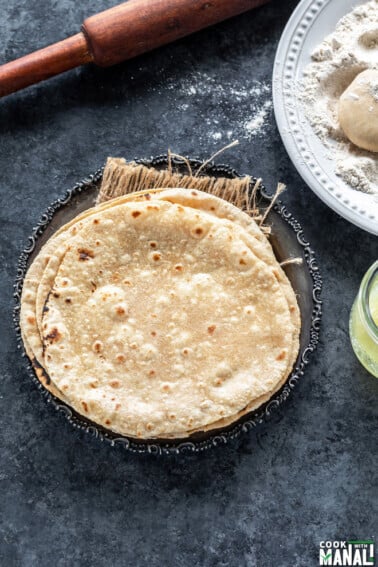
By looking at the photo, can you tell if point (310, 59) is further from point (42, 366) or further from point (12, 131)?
point (42, 366)

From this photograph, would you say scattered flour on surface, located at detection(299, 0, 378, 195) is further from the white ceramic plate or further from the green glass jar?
the green glass jar

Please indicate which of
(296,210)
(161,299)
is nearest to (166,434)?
(161,299)

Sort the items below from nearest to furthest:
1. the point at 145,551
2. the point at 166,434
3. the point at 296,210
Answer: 1. the point at 166,434
2. the point at 145,551
3. the point at 296,210

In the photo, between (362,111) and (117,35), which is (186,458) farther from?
(117,35)

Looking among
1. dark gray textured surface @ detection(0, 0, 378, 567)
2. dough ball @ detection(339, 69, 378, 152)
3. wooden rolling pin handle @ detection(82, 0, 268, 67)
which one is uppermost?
wooden rolling pin handle @ detection(82, 0, 268, 67)

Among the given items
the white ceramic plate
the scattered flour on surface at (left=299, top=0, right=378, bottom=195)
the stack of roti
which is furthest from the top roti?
the scattered flour on surface at (left=299, top=0, right=378, bottom=195)

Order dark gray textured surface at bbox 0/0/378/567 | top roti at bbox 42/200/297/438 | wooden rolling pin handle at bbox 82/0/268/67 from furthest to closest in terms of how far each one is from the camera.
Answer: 1. wooden rolling pin handle at bbox 82/0/268/67
2. dark gray textured surface at bbox 0/0/378/567
3. top roti at bbox 42/200/297/438

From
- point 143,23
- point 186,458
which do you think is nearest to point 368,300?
point 186,458
